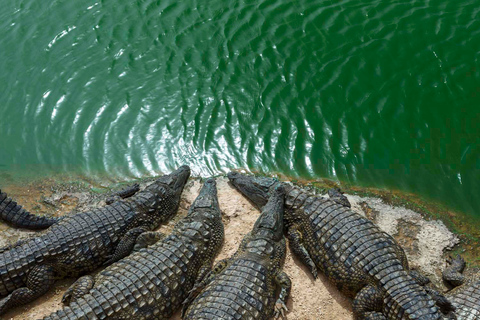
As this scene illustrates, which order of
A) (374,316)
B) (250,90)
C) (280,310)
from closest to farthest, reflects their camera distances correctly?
(374,316), (280,310), (250,90)

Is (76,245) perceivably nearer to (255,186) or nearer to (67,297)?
(67,297)

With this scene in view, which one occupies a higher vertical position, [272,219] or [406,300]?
[272,219]

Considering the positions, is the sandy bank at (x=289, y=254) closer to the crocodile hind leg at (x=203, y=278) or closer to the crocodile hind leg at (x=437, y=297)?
the crocodile hind leg at (x=203, y=278)

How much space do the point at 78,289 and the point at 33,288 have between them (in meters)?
0.70

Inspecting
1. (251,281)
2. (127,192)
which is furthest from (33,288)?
(251,281)

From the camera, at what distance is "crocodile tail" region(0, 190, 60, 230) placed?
7762 millimetres

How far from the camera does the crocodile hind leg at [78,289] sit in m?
6.54

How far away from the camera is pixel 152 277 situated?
251 inches

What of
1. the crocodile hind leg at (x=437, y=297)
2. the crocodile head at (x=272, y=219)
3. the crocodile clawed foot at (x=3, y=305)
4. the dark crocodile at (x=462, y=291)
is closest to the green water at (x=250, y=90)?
the crocodile head at (x=272, y=219)

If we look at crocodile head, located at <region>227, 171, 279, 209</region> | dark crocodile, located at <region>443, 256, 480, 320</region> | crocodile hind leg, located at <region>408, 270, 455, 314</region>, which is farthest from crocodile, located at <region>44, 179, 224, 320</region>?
dark crocodile, located at <region>443, 256, 480, 320</region>

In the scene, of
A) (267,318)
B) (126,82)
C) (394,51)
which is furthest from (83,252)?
(394,51)

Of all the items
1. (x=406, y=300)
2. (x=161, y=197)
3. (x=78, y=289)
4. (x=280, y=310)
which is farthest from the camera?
(x=161, y=197)

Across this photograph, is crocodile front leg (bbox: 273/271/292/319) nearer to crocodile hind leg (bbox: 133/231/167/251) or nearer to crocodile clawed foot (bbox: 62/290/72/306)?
crocodile hind leg (bbox: 133/231/167/251)

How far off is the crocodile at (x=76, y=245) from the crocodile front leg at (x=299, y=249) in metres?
2.20
